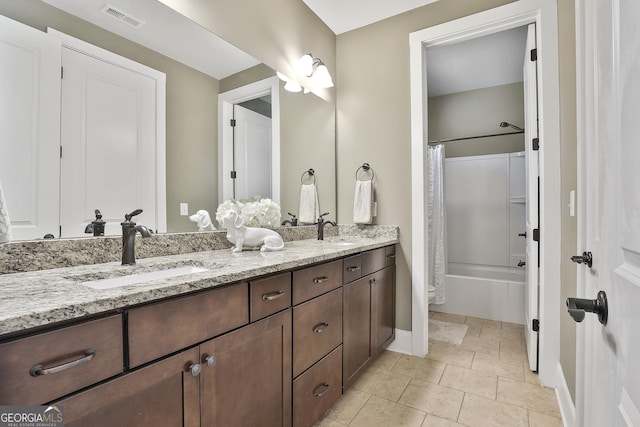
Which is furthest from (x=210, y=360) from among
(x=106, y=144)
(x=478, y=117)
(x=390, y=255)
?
(x=478, y=117)

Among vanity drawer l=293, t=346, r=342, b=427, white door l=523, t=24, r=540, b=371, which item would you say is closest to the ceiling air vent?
vanity drawer l=293, t=346, r=342, b=427

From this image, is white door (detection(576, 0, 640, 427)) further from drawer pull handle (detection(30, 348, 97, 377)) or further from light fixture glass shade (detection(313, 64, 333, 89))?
light fixture glass shade (detection(313, 64, 333, 89))

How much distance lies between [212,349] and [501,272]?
3568 mm

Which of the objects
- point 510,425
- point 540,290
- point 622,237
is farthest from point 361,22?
point 510,425

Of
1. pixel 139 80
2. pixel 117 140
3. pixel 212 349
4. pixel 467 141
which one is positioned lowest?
pixel 212 349

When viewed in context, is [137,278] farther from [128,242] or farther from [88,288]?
[88,288]

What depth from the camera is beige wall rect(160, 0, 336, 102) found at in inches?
65.7

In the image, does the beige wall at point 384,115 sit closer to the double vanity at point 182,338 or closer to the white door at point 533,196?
the white door at point 533,196

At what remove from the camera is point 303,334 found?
1.36 meters

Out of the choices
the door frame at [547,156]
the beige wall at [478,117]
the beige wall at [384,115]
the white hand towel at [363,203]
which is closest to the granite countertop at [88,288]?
the white hand towel at [363,203]

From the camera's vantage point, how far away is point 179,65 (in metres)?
1.54

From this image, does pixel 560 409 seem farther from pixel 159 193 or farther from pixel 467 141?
pixel 467 141

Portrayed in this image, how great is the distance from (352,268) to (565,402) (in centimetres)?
126

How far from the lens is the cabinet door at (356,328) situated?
173 cm
